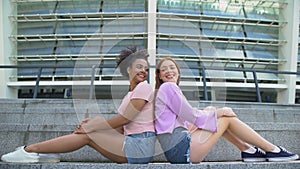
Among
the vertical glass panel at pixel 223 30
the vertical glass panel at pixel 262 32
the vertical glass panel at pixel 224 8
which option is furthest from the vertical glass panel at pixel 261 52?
the vertical glass panel at pixel 224 8

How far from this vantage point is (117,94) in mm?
3611

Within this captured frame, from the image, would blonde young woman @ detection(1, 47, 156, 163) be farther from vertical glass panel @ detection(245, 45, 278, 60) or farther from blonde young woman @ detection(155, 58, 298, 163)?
vertical glass panel @ detection(245, 45, 278, 60)

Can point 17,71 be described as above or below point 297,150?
above

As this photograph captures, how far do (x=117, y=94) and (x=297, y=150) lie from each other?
7.49 ft

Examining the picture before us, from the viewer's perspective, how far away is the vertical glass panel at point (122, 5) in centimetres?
1770

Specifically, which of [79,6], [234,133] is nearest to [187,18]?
[79,6]

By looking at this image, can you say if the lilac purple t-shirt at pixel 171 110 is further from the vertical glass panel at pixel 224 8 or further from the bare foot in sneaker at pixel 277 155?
the vertical glass panel at pixel 224 8

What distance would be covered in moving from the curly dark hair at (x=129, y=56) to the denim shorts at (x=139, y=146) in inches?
20.6

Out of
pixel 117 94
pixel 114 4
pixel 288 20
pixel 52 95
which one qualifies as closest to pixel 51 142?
pixel 117 94

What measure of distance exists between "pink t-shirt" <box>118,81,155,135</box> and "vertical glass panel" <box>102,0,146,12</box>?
1476 centimetres

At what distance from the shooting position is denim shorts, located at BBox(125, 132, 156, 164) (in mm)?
3107

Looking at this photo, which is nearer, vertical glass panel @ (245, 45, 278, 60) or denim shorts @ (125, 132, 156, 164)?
denim shorts @ (125, 132, 156, 164)

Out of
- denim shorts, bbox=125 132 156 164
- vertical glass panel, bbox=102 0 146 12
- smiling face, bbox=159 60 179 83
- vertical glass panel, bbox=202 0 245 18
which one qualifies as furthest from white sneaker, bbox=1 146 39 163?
vertical glass panel, bbox=202 0 245 18

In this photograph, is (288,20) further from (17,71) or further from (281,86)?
(17,71)
